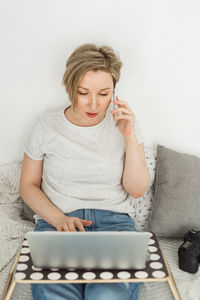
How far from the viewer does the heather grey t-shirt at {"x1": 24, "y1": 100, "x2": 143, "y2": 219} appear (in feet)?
4.99

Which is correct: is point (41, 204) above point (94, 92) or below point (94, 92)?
below

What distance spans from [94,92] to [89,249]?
615 millimetres

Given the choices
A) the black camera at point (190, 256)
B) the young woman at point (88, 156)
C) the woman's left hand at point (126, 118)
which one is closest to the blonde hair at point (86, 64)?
the young woman at point (88, 156)

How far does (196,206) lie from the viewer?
5.40ft

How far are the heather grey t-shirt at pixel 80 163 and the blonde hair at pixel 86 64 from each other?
14 centimetres

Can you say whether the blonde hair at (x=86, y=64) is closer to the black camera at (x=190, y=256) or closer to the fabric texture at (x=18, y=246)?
the fabric texture at (x=18, y=246)

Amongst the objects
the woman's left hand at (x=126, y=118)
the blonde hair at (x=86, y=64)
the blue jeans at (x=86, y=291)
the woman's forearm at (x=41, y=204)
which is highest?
the blonde hair at (x=86, y=64)

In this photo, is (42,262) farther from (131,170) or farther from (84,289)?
(131,170)

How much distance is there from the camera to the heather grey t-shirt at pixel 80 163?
1.52 m

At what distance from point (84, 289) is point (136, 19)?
115cm

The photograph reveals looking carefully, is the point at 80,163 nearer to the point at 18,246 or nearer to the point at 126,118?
the point at 126,118

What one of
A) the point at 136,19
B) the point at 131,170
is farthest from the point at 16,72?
the point at 131,170

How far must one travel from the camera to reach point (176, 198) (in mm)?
1652

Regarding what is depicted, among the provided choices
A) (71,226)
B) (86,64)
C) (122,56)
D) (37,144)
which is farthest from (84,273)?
(122,56)
